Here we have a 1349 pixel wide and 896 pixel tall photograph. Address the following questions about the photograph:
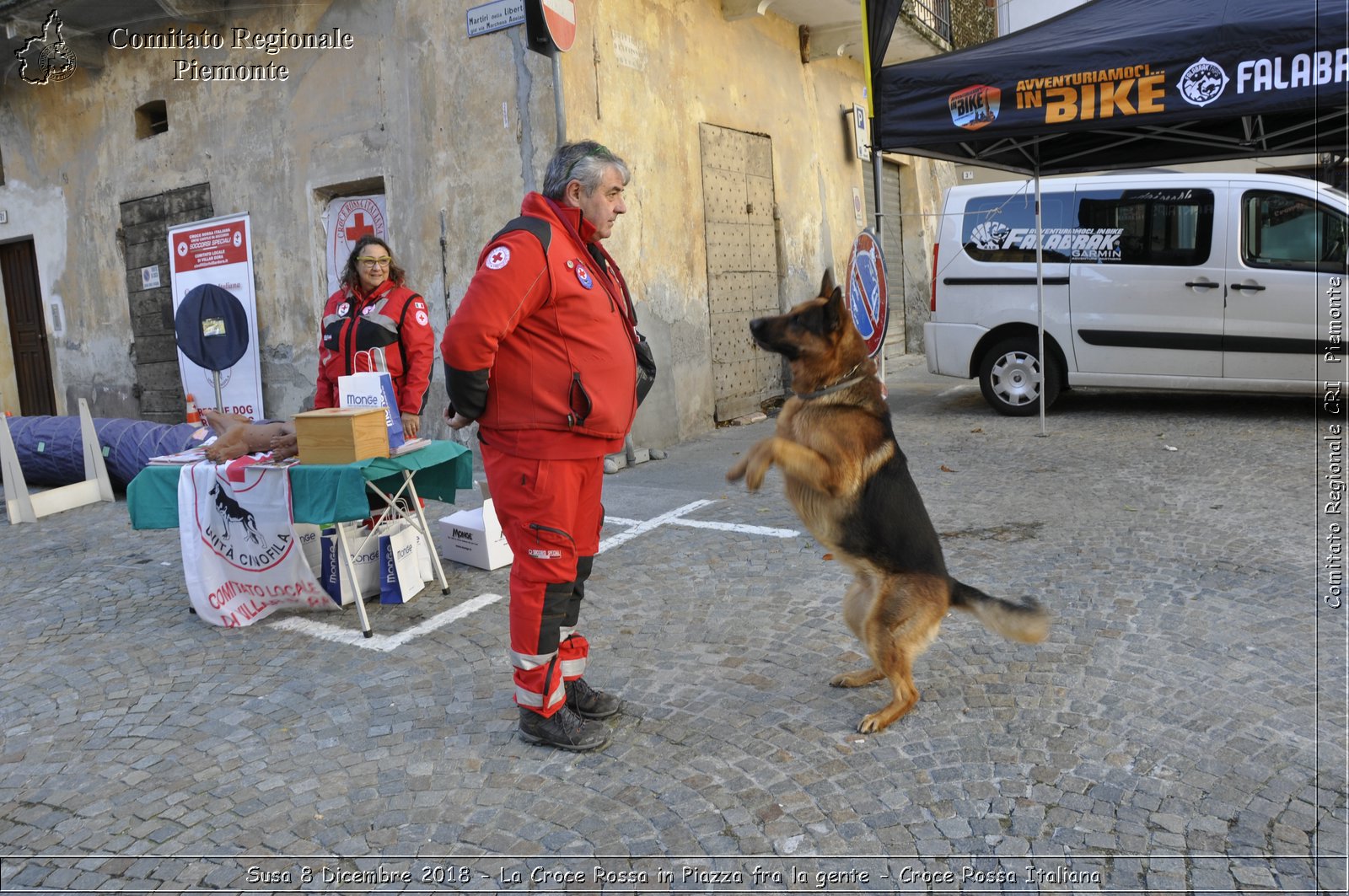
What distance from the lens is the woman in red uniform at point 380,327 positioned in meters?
4.72

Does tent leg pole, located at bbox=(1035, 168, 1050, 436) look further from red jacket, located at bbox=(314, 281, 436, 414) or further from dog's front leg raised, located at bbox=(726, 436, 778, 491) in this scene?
dog's front leg raised, located at bbox=(726, 436, 778, 491)

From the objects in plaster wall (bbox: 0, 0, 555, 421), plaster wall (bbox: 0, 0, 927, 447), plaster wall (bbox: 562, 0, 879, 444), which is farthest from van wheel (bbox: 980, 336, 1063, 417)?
plaster wall (bbox: 0, 0, 555, 421)

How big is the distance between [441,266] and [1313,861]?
7.50 m

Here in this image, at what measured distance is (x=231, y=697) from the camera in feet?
12.1

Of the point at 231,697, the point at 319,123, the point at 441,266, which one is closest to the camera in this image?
the point at 231,697

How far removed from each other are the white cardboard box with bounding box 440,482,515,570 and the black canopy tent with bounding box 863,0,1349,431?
12.9 ft

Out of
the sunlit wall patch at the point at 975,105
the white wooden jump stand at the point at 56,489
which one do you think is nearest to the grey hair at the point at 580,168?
the sunlit wall patch at the point at 975,105

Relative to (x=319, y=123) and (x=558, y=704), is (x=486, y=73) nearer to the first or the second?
(x=319, y=123)

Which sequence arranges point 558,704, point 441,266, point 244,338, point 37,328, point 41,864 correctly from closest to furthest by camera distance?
point 41,864, point 558,704, point 441,266, point 244,338, point 37,328

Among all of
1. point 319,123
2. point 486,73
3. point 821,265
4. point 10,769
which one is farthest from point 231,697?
point 821,265

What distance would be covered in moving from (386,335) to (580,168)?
84.6 inches

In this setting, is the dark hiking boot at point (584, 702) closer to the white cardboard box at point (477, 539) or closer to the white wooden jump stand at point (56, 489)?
the white cardboard box at point (477, 539)

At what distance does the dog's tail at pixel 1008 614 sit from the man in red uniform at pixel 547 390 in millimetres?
1325

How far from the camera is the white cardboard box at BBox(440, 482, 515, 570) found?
5148 mm
